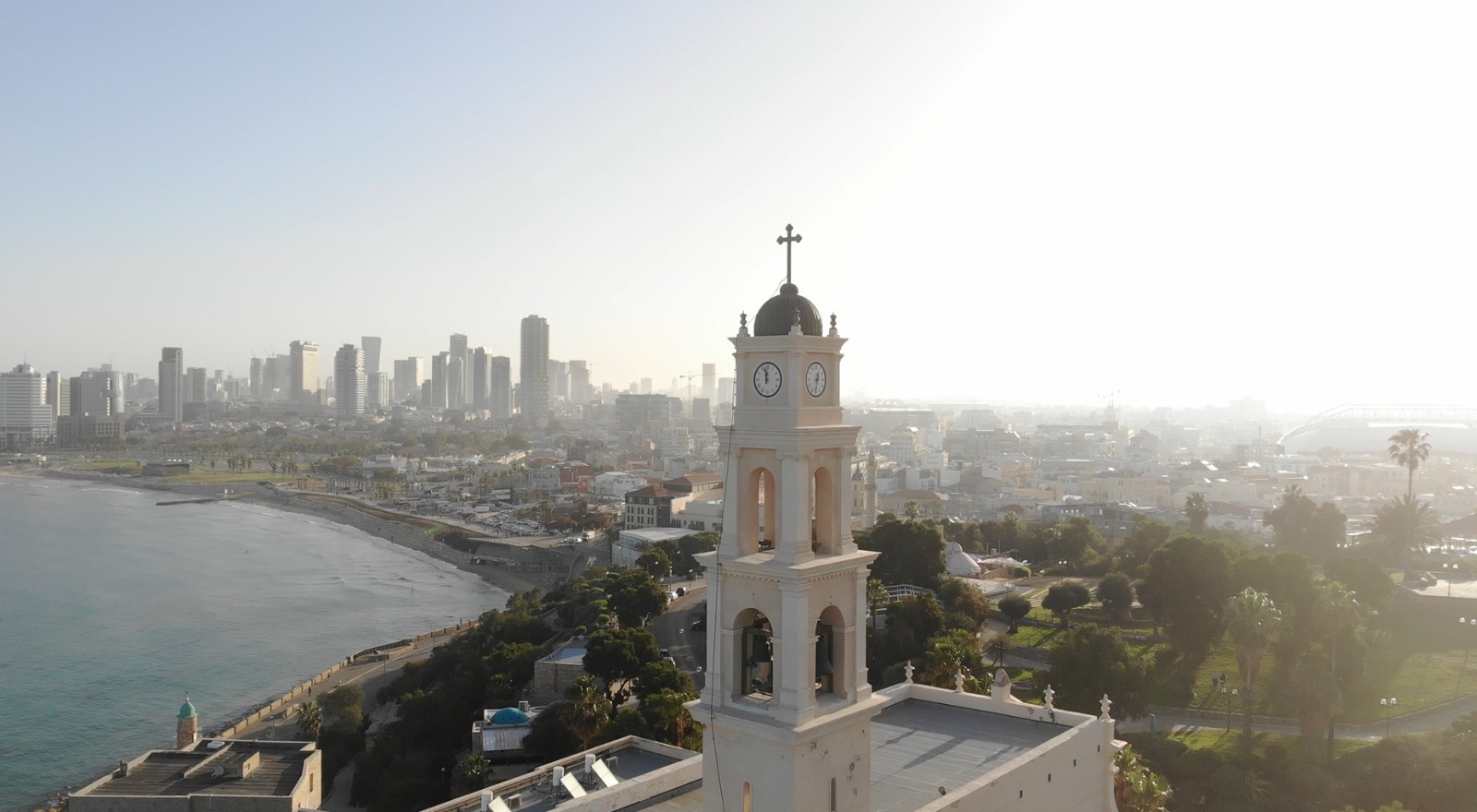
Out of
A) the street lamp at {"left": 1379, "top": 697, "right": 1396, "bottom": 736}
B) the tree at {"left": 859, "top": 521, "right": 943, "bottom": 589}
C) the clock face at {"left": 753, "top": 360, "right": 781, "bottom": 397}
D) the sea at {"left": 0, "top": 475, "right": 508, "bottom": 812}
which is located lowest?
the sea at {"left": 0, "top": 475, "right": 508, "bottom": 812}

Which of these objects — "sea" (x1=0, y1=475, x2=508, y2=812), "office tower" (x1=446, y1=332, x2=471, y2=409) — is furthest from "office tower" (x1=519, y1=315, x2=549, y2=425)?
"sea" (x1=0, y1=475, x2=508, y2=812)

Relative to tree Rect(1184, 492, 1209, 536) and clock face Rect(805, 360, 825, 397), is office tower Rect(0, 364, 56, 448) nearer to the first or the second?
tree Rect(1184, 492, 1209, 536)

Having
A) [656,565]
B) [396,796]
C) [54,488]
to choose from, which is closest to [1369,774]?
[396,796]

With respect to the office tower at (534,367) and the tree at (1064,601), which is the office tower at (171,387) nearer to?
the office tower at (534,367)

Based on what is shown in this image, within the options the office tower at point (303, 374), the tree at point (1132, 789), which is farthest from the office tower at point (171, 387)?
the tree at point (1132, 789)

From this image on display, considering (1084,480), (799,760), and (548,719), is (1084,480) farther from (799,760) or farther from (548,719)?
(799,760)

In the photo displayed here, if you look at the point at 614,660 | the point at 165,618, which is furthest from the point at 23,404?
the point at 614,660
